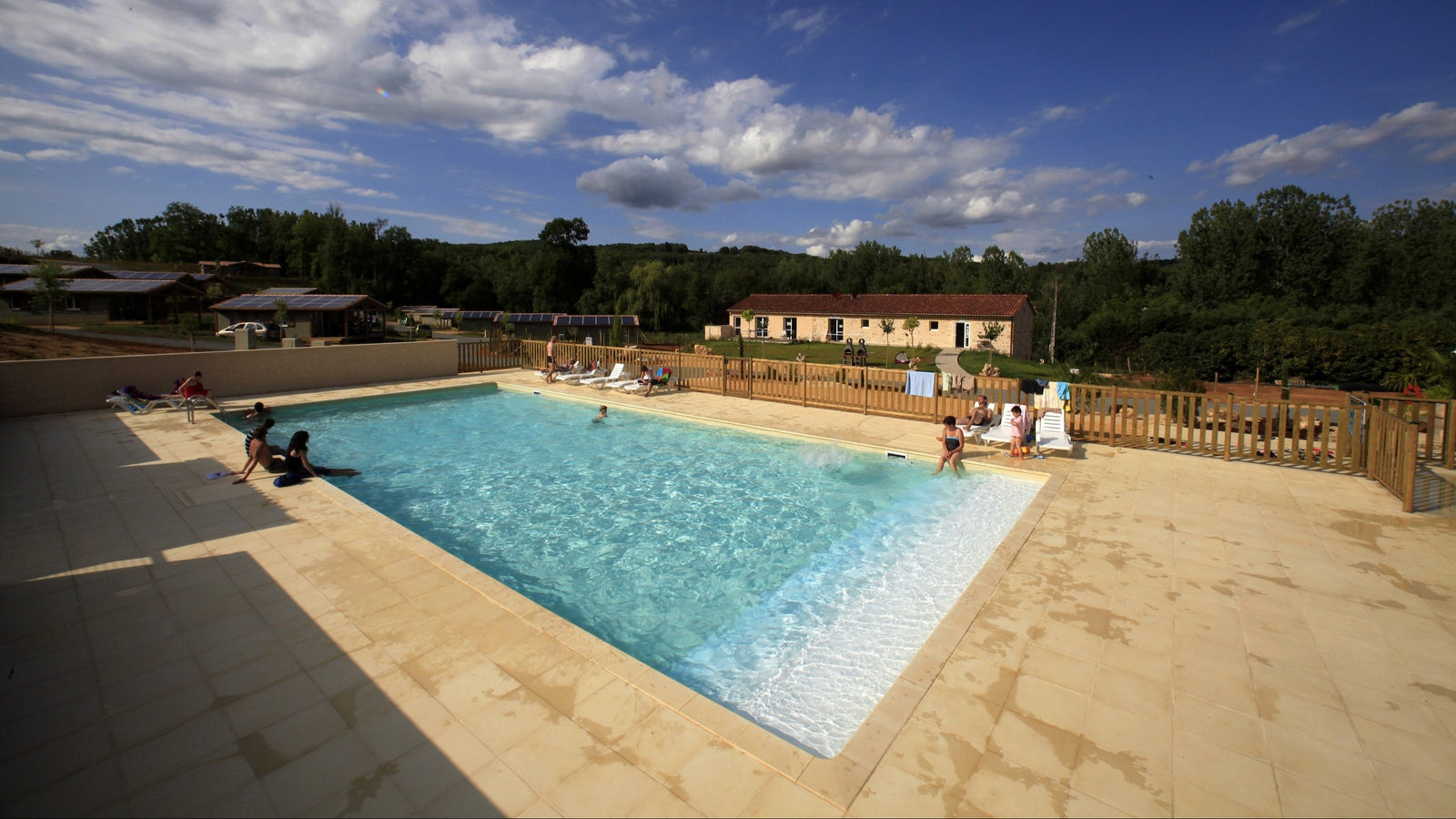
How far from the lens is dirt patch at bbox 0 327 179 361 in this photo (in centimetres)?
1756

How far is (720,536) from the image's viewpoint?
7.14 m

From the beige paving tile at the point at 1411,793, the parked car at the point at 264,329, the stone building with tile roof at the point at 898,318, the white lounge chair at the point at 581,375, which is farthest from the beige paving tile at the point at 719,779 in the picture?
the parked car at the point at 264,329

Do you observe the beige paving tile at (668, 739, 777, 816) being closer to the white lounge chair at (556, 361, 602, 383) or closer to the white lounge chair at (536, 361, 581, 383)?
the white lounge chair at (556, 361, 602, 383)

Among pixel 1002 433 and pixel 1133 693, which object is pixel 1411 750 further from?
pixel 1002 433

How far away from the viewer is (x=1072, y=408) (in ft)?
33.4

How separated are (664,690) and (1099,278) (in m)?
59.3

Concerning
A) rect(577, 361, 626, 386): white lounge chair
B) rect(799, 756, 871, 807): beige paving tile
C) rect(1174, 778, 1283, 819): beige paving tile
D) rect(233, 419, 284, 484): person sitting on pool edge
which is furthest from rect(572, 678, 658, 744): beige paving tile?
rect(577, 361, 626, 386): white lounge chair

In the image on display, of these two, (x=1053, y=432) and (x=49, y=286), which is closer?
(x=1053, y=432)

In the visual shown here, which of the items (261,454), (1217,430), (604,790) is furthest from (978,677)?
(1217,430)

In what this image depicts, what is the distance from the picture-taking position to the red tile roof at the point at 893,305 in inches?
1513

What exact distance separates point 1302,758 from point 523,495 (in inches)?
302

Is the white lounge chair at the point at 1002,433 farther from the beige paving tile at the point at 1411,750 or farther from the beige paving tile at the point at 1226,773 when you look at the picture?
the beige paving tile at the point at 1226,773

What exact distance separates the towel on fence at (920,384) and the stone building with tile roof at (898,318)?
25.1 metres

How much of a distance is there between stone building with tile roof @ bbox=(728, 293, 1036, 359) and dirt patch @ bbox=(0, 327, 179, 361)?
32.8 metres
